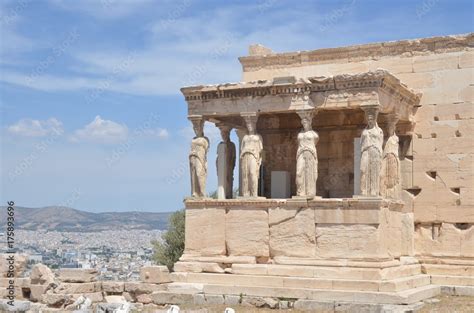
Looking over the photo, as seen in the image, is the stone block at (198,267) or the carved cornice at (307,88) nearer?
the carved cornice at (307,88)

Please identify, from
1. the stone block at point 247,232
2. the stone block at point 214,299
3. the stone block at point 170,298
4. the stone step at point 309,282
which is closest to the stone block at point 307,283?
the stone step at point 309,282

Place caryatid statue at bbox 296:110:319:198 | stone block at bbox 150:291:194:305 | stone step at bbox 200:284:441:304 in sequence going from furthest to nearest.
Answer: caryatid statue at bbox 296:110:319:198 → stone block at bbox 150:291:194:305 → stone step at bbox 200:284:441:304

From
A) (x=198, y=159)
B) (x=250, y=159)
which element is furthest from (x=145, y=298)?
(x=250, y=159)

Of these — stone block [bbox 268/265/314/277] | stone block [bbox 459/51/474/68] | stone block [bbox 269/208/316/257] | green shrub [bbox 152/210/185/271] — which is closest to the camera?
stone block [bbox 268/265/314/277]

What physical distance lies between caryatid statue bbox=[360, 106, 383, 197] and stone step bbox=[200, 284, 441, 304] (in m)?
2.14

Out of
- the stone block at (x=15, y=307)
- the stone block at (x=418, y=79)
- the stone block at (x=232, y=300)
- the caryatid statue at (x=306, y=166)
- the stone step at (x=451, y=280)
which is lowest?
the stone block at (x=15, y=307)

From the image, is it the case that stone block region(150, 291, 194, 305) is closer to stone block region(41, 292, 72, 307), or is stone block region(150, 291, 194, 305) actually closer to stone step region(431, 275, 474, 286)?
stone block region(41, 292, 72, 307)

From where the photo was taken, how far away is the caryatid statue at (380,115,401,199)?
19312mm

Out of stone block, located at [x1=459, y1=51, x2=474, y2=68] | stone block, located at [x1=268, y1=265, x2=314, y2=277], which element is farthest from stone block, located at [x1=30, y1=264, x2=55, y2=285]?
stone block, located at [x1=459, y1=51, x2=474, y2=68]

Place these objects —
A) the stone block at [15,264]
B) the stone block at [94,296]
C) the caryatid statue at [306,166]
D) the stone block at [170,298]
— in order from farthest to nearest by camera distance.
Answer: the stone block at [15,264] < the stone block at [94,296] < the caryatid statue at [306,166] < the stone block at [170,298]

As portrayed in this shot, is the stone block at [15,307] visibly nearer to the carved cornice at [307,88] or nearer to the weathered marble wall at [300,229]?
the weathered marble wall at [300,229]

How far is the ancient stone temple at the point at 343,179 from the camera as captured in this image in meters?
17.7

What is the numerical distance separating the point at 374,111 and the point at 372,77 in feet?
2.35

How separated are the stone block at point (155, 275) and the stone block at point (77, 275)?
125cm
